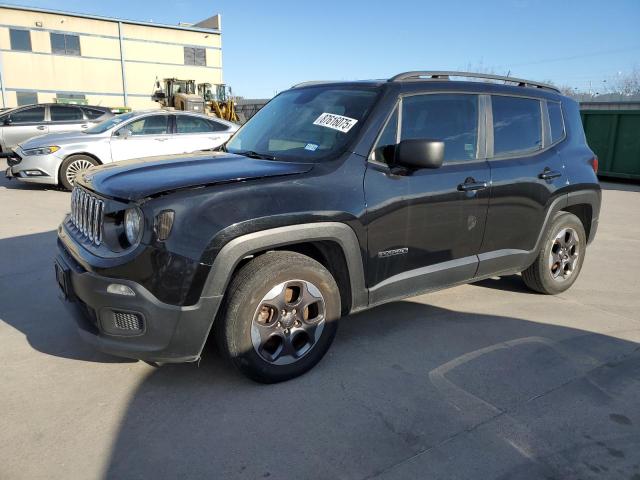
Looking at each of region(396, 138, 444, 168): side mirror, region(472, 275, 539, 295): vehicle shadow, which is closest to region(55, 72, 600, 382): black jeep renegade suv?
region(396, 138, 444, 168): side mirror

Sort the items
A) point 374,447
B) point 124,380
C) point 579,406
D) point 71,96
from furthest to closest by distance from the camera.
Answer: point 71,96 → point 124,380 → point 579,406 → point 374,447

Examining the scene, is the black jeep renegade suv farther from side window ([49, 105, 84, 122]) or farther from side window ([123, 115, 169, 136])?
side window ([49, 105, 84, 122])

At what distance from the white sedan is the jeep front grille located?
234 inches

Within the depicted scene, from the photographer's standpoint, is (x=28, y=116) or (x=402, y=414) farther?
(x=28, y=116)

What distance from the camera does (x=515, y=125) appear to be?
418cm

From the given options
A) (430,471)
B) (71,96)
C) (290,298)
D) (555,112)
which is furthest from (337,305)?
(71,96)

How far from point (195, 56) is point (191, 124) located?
1424 inches

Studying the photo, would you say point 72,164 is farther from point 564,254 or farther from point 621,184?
point 621,184

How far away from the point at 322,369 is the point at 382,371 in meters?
0.39

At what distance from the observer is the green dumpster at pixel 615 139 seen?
13.4m

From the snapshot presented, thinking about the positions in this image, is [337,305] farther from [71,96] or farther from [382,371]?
[71,96]

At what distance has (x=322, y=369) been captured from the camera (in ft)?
10.7

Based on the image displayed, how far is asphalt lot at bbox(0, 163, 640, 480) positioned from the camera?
2414 mm

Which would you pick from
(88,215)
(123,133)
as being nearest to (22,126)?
(123,133)
